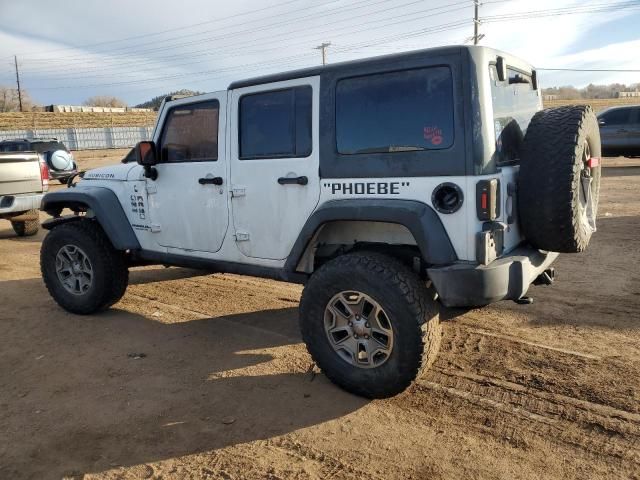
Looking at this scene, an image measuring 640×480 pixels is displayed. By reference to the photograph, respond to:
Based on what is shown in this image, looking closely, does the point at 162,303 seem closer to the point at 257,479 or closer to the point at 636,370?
the point at 257,479

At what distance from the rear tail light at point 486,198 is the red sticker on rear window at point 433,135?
36cm

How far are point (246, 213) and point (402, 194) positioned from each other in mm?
1357

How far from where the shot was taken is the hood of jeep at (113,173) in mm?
4895

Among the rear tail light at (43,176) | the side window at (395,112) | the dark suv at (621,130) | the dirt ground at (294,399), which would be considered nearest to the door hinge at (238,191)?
the side window at (395,112)

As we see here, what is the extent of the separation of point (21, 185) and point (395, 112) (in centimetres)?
801

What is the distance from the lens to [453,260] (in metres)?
3.03

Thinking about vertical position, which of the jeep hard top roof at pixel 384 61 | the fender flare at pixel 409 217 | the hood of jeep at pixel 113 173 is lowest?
the fender flare at pixel 409 217

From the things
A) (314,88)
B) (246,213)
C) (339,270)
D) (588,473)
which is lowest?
(588,473)

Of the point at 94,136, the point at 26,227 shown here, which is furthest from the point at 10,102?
the point at 26,227

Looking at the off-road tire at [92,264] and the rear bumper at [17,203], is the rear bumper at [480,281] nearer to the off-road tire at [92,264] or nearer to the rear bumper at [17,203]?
the off-road tire at [92,264]

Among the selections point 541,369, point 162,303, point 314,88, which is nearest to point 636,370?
point 541,369

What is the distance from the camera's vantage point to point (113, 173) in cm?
500

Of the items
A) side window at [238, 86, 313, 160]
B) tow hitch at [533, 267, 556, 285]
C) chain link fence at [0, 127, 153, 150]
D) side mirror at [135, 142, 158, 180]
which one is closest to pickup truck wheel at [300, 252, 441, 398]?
side window at [238, 86, 313, 160]

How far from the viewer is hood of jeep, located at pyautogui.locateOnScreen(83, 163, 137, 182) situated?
16.1 feet
